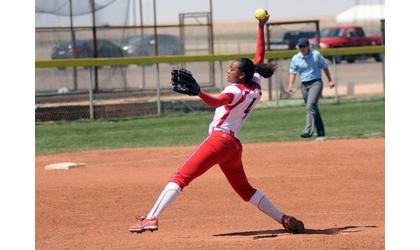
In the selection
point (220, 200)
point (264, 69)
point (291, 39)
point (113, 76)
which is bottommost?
point (220, 200)

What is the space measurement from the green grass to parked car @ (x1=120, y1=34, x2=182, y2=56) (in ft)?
12.7

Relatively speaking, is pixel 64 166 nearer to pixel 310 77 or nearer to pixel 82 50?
pixel 310 77

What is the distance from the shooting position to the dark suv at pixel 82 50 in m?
26.1

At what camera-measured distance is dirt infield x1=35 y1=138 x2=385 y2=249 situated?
9.62 metres

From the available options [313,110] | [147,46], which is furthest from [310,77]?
[147,46]

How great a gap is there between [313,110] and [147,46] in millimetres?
10404

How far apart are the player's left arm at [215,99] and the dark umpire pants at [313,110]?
30.8 feet

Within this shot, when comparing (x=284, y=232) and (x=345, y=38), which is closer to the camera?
(x=284, y=232)

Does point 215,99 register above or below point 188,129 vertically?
above

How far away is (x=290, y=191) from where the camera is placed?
13.2m

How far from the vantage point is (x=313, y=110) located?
60.6 ft

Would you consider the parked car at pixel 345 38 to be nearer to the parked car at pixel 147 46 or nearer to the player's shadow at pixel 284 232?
the parked car at pixel 147 46

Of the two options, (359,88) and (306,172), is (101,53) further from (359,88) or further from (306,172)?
(306,172)

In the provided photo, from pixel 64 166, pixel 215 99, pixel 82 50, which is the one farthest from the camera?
pixel 82 50
